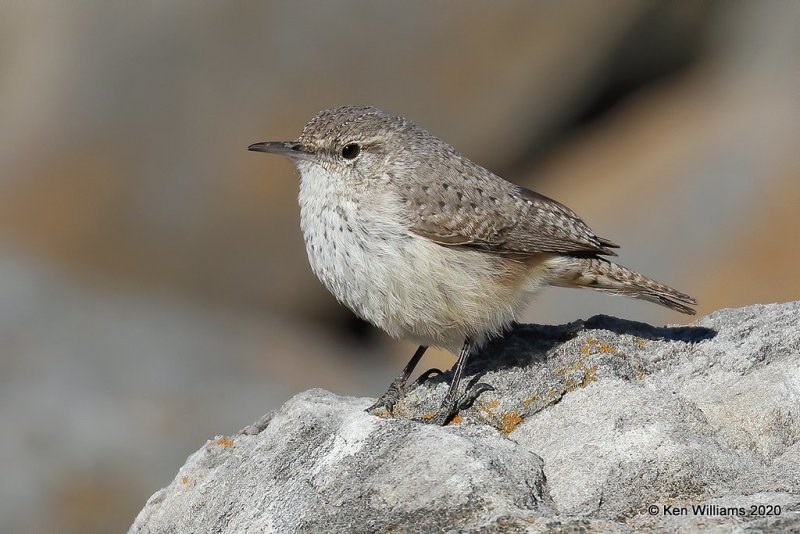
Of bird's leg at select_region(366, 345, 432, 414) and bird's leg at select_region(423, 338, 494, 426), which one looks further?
bird's leg at select_region(366, 345, 432, 414)

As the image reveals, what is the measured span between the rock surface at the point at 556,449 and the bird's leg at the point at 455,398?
0.18 feet

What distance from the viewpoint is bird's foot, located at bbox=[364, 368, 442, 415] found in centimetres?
550

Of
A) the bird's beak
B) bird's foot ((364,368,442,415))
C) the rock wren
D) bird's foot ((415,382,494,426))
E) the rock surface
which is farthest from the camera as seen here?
the bird's beak

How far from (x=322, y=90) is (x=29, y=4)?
143 inches

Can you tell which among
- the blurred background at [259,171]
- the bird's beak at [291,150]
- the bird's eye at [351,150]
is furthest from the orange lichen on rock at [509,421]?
the blurred background at [259,171]

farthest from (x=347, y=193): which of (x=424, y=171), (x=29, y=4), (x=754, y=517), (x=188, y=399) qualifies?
(x=29, y=4)

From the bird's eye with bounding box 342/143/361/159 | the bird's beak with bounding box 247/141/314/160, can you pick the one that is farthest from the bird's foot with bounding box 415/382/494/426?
the bird's beak with bounding box 247/141/314/160

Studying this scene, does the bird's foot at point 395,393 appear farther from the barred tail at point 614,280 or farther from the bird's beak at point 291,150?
the bird's beak at point 291,150

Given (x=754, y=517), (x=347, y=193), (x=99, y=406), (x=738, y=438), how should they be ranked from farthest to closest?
(x=99, y=406), (x=347, y=193), (x=738, y=438), (x=754, y=517)

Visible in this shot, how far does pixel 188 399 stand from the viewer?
10391mm

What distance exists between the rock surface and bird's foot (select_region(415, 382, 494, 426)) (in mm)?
52

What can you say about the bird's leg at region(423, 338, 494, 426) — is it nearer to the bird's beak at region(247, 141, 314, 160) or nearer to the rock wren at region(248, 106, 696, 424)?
the rock wren at region(248, 106, 696, 424)

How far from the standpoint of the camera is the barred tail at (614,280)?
5777 mm

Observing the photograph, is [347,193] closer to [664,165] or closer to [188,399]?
[188,399]
